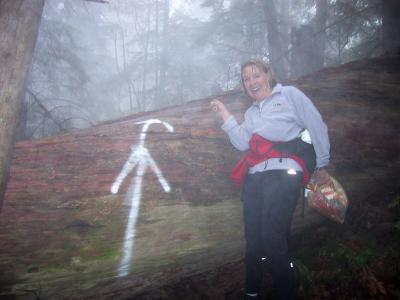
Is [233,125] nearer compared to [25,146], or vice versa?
[25,146]

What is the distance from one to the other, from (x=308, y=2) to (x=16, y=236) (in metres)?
18.4

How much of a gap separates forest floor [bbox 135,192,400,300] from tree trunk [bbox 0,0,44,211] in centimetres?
267

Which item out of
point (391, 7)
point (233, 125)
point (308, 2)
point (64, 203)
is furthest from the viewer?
point (308, 2)

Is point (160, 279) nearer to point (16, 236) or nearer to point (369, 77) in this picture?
point (16, 236)

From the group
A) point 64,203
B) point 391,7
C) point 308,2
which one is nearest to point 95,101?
point 308,2

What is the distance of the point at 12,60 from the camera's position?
4363mm

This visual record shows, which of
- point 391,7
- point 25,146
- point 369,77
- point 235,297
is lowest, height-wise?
point 235,297

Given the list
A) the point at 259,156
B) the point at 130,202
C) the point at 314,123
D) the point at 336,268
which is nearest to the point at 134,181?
the point at 130,202

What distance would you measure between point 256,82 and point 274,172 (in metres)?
1.25

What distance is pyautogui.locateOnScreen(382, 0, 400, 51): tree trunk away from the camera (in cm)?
890

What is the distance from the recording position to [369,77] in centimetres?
699

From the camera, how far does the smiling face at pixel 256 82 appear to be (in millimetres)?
4719

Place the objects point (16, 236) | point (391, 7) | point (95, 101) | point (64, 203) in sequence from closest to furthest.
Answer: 1. point (16, 236)
2. point (64, 203)
3. point (391, 7)
4. point (95, 101)

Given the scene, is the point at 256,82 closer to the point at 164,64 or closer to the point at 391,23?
the point at 391,23
